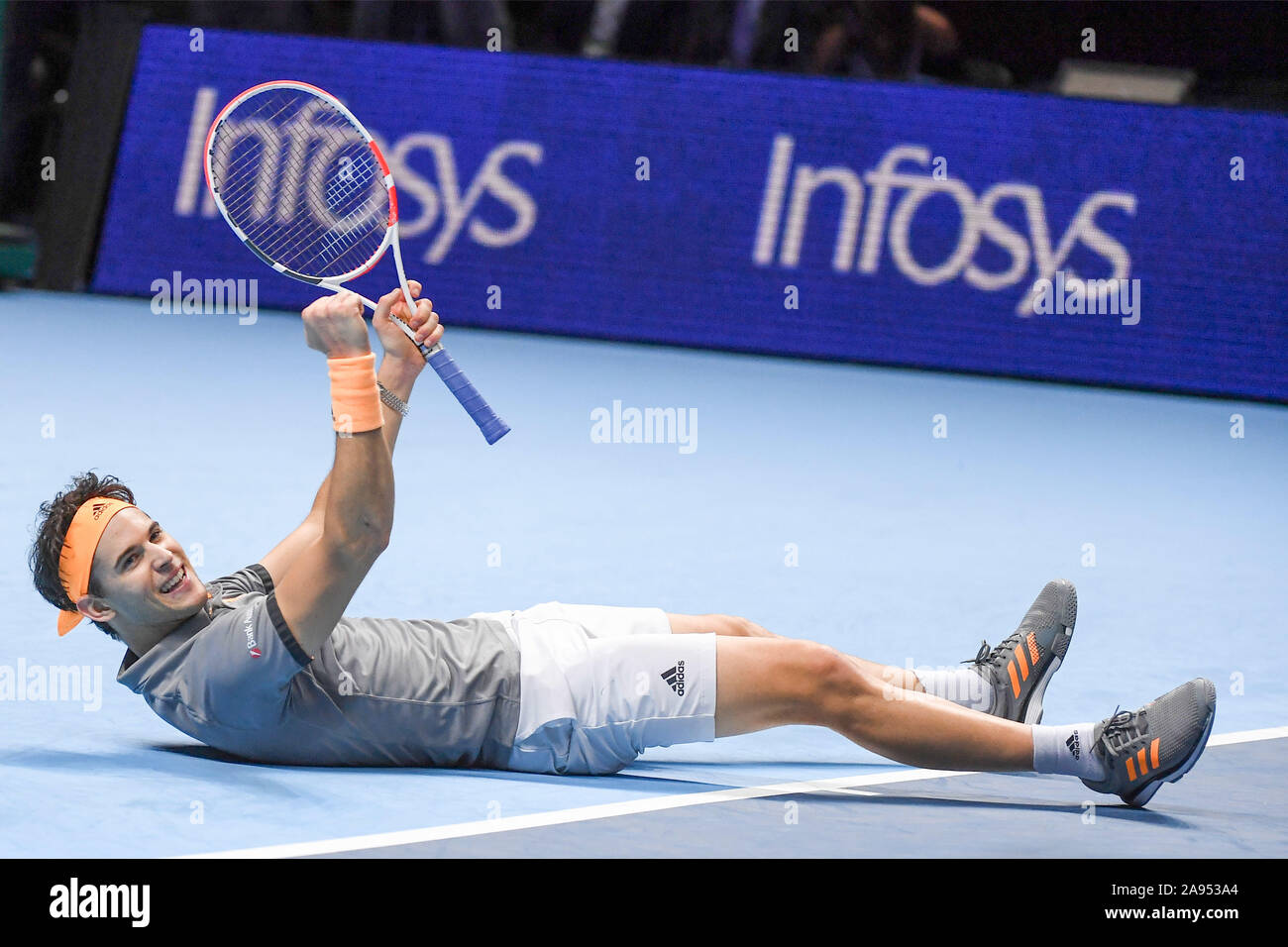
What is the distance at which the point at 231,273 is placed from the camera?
1313 centimetres

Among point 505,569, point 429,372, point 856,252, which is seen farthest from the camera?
point 856,252

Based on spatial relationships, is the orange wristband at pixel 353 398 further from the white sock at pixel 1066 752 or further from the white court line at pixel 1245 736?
the white court line at pixel 1245 736

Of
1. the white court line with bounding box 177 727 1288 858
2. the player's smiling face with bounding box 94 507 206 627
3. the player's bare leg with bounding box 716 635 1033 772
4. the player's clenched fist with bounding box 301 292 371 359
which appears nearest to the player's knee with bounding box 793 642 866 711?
the player's bare leg with bounding box 716 635 1033 772

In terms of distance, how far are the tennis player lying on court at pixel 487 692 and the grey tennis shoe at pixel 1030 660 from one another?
600 millimetres

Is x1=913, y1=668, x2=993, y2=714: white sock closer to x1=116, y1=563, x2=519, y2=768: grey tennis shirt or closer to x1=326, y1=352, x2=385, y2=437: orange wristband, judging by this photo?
x1=116, y1=563, x2=519, y2=768: grey tennis shirt

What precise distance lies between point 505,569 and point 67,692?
6.66ft

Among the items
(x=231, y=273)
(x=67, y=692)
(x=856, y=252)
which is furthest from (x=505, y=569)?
(x=231, y=273)

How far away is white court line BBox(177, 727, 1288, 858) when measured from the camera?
13.4 ft

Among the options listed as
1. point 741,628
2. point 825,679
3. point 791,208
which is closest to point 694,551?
point 741,628

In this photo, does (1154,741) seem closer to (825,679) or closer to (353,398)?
(825,679)

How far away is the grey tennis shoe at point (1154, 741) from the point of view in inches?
177

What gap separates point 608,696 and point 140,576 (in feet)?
4.05
